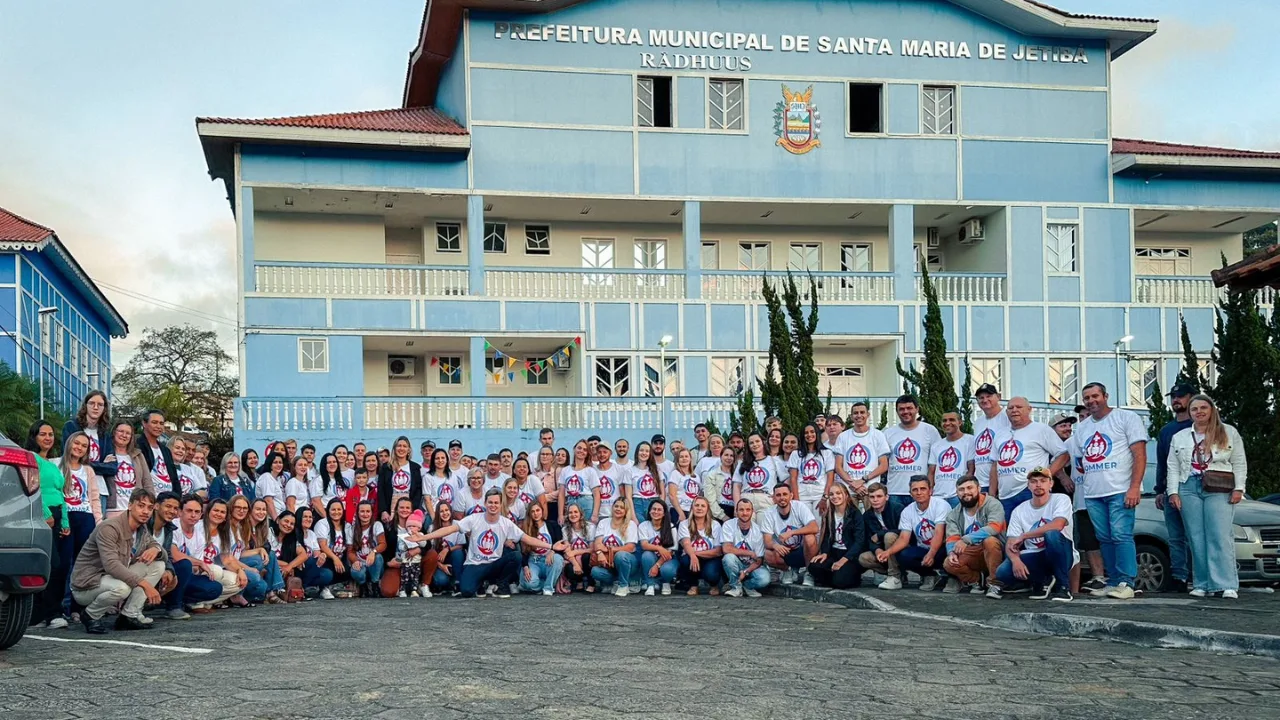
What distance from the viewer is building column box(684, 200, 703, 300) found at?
3195 centimetres

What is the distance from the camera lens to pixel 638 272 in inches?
1262

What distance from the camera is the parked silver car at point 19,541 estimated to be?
8.66 m

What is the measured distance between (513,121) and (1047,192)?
12550 millimetres

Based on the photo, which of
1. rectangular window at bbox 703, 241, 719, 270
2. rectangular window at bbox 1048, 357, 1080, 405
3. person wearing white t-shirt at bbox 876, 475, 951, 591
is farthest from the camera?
rectangular window at bbox 703, 241, 719, 270

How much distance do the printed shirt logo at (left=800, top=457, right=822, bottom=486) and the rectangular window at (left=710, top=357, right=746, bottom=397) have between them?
652 inches

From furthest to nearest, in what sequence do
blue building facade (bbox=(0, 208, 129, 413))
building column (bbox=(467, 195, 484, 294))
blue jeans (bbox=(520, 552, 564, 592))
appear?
blue building facade (bbox=(0, 208, 129, 413))
building column (bbox=(467, 195, 484, 294))
blue jeans (bbox=(520, 552, 564, 592))

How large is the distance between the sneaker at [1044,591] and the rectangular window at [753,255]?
75.0ft

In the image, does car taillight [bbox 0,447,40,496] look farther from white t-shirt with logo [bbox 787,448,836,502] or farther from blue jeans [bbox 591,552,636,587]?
white t-shirt with logo [bbox 787,448,836,502]

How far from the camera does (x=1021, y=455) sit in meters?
13.0

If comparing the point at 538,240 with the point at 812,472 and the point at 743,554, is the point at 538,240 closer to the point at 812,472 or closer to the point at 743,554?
the point at 812,472

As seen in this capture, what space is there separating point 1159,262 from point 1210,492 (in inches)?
1035

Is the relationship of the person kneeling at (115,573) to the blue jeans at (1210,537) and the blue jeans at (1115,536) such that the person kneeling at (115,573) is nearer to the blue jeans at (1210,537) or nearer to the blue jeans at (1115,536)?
the blue jeans at (1115,536)

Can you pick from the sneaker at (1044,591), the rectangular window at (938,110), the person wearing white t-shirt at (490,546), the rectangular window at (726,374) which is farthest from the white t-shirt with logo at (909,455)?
the rectangular window at (938,110)

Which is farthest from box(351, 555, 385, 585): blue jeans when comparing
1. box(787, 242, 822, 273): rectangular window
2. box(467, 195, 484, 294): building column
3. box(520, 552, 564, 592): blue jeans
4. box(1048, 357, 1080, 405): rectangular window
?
box(1048, 357, 1080, 405): rectangular window
